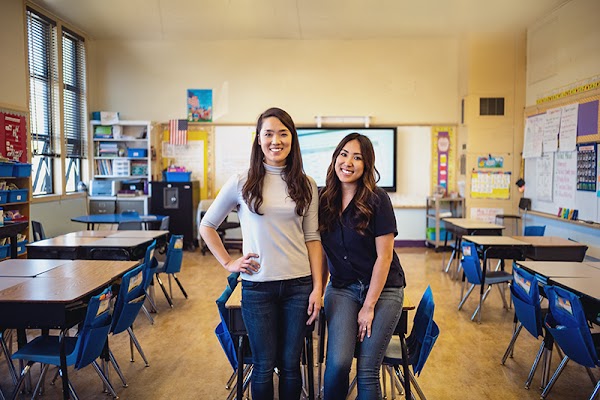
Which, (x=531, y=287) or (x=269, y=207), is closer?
(x=269, y=207)

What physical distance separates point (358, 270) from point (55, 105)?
7279mm

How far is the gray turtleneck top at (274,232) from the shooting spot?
220 cm

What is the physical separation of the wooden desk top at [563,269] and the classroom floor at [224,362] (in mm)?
751

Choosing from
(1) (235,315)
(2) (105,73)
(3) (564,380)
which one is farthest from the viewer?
(2) (105,73)

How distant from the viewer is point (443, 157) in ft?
30.6

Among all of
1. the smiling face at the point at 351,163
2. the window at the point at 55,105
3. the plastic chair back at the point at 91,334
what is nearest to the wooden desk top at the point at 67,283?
the plastic chair back at the point at 91,334

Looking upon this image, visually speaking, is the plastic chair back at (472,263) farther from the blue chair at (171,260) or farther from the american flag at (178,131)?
the american flag at (178,131)

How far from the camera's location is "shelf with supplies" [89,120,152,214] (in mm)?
8938

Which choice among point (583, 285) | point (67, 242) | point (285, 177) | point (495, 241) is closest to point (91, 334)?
point (285, 177)

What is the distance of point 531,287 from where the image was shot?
337 centimetres

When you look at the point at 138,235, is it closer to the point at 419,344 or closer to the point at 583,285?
the point at 419,344

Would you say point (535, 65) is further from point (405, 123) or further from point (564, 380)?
point (564, 380)

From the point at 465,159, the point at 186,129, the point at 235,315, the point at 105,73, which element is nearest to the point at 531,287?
the point at 235,315

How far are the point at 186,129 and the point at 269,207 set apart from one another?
24.4 feet
